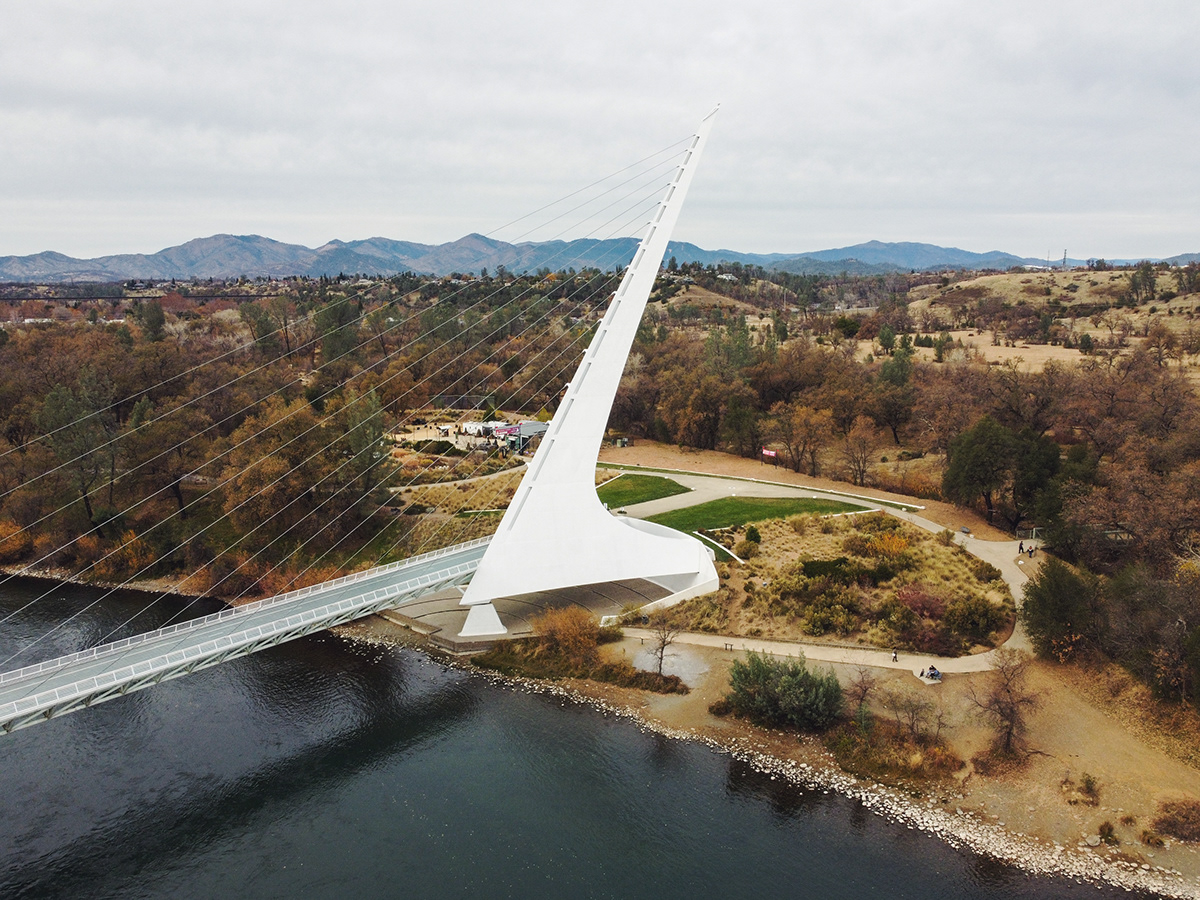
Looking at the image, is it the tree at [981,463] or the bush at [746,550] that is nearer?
the bush at [746,550]

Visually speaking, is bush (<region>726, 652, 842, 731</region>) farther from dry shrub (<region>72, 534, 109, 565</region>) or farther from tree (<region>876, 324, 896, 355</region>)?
tree (<region>876, 324, 896, 355</region>)

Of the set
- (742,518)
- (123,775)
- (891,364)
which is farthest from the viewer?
(891,364)

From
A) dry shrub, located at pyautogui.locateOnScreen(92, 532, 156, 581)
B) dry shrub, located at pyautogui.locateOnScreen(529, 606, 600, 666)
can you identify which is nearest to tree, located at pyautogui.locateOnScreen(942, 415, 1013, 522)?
dry shrub, located at pyautogui.locateOnScreen(529, 606, 600, 666)

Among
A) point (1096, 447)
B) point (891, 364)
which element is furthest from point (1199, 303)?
point (1096, 447)

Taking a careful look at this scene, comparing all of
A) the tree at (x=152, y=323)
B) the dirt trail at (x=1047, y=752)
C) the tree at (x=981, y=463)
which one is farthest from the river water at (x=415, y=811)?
the tree at (x=152, y=323)

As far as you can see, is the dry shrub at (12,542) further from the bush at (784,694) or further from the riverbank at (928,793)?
the bush at (784,694)

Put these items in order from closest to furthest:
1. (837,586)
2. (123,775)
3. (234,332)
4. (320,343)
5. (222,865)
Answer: (222,865) < (123,775) < (837,586) < (320,343) < (234,332)

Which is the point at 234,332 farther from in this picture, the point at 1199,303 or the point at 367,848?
the point at 1199,303
